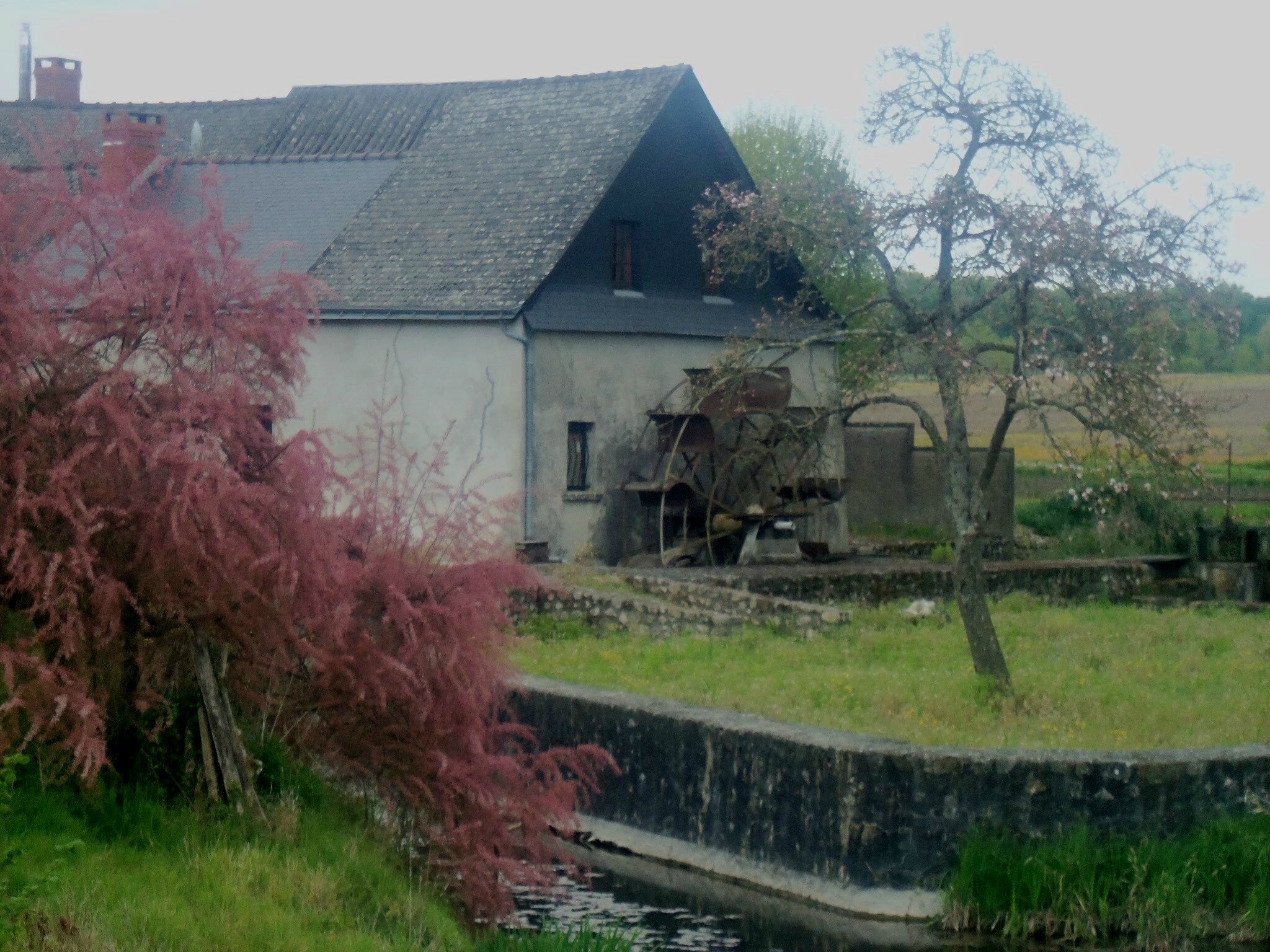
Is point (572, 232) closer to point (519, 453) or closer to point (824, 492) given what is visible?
point (519, 453)

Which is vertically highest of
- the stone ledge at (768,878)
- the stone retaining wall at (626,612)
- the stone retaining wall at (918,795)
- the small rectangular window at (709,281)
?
the small rectangular window at (709,281)

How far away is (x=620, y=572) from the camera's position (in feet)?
65.8

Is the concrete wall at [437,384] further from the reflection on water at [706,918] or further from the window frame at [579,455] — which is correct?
the reflection on water at [706,918]

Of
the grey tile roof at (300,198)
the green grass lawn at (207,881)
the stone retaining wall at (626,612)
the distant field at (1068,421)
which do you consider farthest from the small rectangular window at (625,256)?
the green grass lawn at (207,881)

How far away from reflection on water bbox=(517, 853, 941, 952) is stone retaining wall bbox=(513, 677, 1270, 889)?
12.7 inches

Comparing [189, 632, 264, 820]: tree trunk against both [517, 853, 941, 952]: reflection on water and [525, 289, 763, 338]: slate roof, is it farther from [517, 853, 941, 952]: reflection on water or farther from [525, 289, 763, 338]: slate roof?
[525, 289, 763, 338]: slate roof

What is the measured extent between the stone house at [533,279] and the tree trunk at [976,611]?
28.6ft

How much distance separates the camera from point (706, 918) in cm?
1022

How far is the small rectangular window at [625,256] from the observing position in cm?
2495

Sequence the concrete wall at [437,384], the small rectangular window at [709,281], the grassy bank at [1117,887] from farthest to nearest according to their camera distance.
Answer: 1. the small rectangular window at [709,281]
2. the concrete wall at [437,384]
3. the grassy bank at [1117,887]

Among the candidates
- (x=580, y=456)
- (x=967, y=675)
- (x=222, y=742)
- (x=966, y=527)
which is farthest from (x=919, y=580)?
(x=222, y=742)

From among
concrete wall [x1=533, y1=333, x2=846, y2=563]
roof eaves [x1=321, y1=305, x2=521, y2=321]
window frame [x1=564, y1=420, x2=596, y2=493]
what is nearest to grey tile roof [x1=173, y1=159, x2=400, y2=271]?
roof eaves [x1=321, y1=305, x2=521, y2=321]

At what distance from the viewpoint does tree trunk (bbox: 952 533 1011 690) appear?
1392 centimetres

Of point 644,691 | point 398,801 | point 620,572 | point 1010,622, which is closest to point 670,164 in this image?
point 620,572
